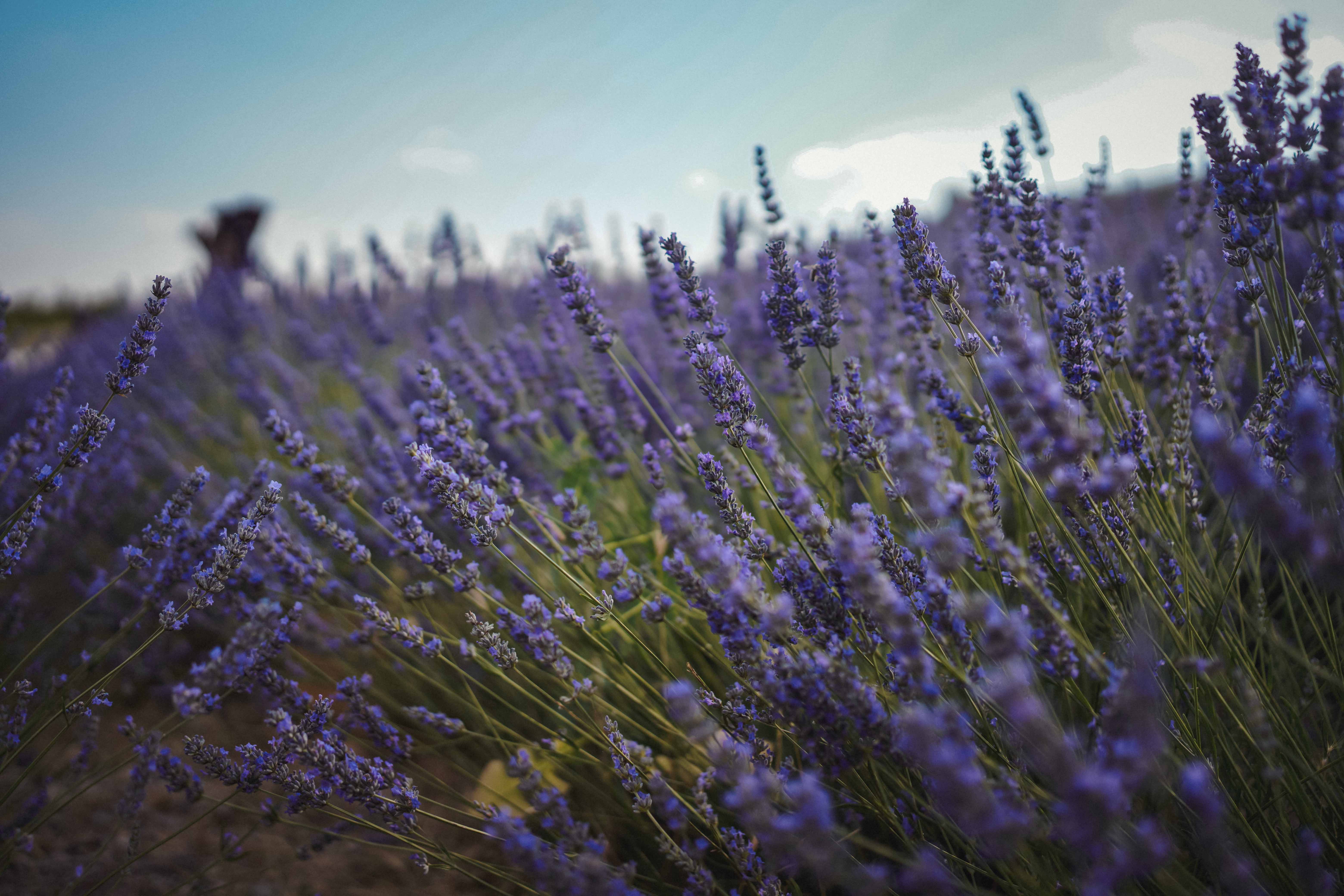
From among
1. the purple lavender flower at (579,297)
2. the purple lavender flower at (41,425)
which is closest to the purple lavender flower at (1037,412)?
the purple lavender flower at (579,297)

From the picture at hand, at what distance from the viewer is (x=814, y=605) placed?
3.88 ft

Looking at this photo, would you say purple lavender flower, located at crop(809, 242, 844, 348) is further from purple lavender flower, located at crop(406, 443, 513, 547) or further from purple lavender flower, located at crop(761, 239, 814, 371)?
purple lavender flower, located at crop(406, 443, 513, 547)

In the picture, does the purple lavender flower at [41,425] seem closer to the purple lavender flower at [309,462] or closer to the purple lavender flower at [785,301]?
the purple lavender flower at [309,462]

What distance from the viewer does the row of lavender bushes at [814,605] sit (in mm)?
911

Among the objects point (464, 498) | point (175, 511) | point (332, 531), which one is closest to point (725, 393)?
point (464, 498)

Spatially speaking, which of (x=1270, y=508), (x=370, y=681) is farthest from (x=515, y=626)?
(x=1270, y=508)

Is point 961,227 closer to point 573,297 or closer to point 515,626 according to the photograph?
point 573,297

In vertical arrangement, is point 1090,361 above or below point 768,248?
below

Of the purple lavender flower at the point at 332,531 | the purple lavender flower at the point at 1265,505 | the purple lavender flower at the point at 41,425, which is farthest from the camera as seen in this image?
the purple lavender flower at the point at 41,425

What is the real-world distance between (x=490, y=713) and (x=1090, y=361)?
1.97 m

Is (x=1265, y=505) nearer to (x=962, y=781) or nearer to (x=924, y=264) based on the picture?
(x=962, y=781)

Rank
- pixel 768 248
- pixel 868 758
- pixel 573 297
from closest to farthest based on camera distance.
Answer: pixel 868 758 < pixel 768 248 < pixel 573 297

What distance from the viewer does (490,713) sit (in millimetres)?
2240

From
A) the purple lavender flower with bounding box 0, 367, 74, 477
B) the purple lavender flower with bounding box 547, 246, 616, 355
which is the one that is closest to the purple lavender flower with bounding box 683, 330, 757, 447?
the purple lavender flower with bounding box 547, 246, 616, 355
